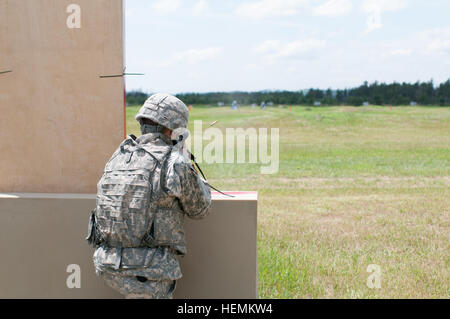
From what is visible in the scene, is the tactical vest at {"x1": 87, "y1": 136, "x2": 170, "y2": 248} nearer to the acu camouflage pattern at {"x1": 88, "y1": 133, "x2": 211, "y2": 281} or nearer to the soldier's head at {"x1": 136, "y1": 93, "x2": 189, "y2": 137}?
the acu camouflage pattern at {"x1": 88, "y1": 133, "x2": 211, "y2": 281}

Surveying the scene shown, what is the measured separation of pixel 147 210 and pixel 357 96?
4067cm

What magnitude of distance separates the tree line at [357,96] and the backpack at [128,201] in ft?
116

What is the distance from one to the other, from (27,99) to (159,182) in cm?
149

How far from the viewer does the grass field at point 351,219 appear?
468cm

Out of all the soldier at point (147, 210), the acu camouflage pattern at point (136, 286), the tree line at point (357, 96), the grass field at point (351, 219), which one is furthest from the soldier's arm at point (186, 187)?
the tree line at point (357, 96)

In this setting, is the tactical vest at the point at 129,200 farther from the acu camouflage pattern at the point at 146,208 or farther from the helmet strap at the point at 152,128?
the helmet strap at the point at 152,128

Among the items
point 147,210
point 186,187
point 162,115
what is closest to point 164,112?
point 162,115

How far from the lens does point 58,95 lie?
11.6 feet

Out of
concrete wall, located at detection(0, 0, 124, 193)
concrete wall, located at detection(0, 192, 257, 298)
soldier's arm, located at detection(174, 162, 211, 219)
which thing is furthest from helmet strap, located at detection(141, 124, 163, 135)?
concrete wall, located at detection(0, 0, 124, 193)

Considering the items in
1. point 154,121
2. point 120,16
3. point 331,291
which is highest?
point 120,16

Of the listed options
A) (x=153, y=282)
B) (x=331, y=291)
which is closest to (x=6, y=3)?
(x=153, y=282)

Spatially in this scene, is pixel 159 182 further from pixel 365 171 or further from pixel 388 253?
pixel 365 171

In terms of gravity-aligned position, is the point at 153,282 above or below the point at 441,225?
above

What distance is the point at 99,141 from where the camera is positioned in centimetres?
353
